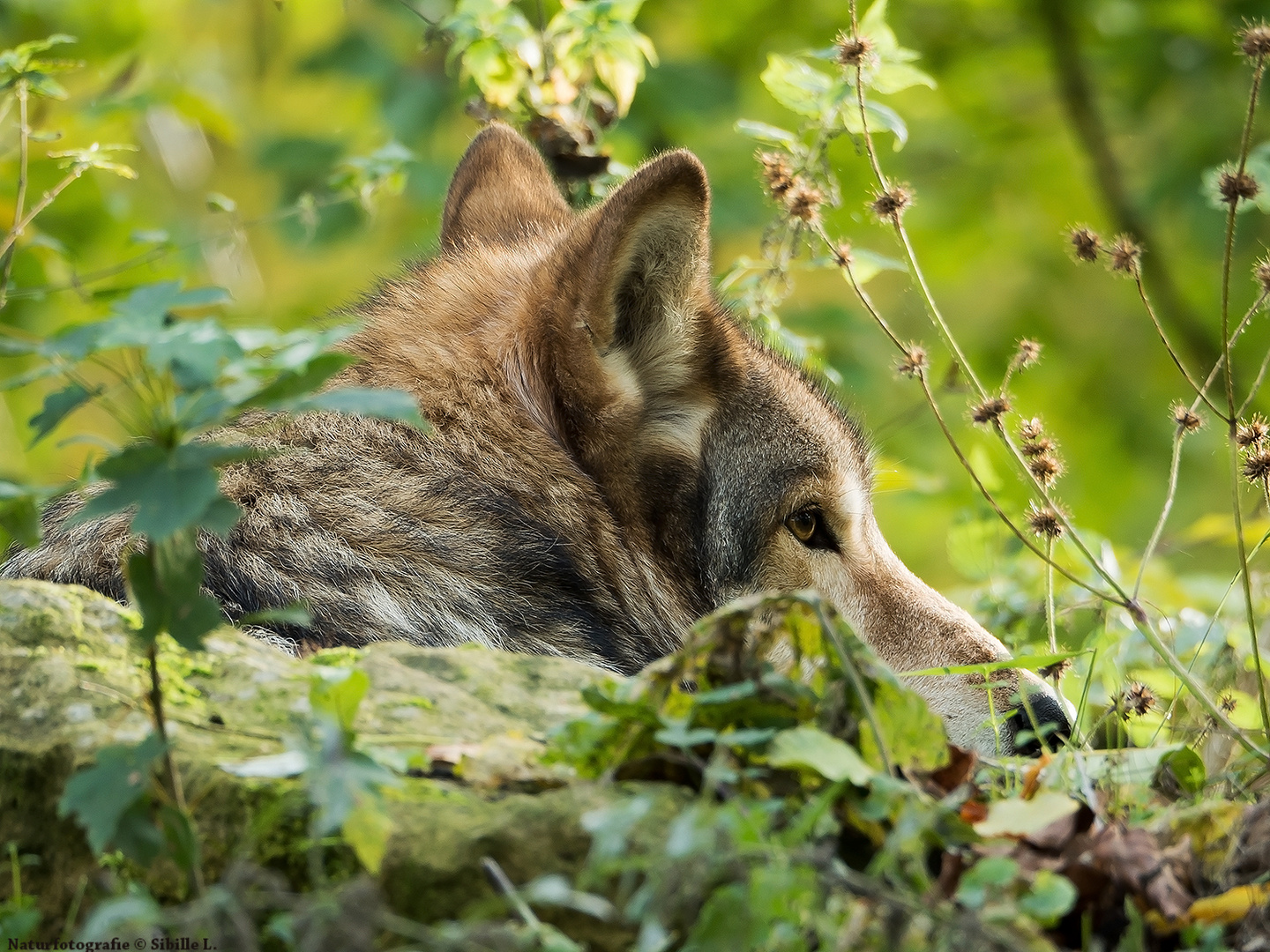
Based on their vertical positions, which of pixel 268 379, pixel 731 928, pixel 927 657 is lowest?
pixel 927 657

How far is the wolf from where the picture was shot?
2.84 meters

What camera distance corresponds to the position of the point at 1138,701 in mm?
2701

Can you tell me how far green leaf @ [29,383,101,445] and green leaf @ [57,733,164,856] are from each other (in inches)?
18.3

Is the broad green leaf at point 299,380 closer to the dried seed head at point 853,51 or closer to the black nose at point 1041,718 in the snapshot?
the dried seed head at point 853,51

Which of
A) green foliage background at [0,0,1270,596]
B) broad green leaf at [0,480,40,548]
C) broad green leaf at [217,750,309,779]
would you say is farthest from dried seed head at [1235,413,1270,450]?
green foliage background at [0,0,1270,596]

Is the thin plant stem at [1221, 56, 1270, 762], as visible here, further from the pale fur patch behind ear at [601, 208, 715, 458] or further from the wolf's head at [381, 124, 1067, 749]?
the pale fur patch behind ear at [601, 208, 715, 458]

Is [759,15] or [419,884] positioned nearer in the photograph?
[419,884]

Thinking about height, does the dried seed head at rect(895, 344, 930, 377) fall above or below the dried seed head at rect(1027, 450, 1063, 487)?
above

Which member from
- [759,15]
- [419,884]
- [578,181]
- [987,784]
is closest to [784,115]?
[759,15]

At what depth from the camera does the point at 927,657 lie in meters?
3.51

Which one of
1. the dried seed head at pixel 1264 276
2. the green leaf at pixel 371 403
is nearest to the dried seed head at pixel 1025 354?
the dried seed head at pixel 1264 276

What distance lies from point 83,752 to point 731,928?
108 centimetres

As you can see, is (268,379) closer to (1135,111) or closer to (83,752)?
(83,752)

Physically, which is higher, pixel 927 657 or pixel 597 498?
pixel 597 498
